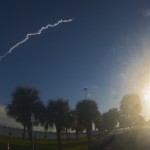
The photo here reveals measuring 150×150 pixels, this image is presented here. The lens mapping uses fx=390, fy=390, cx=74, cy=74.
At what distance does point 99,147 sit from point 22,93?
241 feet

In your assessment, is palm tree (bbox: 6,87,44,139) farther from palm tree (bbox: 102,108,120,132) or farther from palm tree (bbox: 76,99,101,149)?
palm tree (bbox: 102,108,120,132)

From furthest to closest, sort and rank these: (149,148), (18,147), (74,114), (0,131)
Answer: (0,131) → (74,114) → (18,147) → (149,148)

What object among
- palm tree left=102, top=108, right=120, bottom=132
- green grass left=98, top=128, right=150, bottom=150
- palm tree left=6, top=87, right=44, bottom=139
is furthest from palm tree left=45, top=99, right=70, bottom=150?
green grass left=98, top=128, right=150, bottom=150

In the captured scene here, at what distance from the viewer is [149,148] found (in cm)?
807

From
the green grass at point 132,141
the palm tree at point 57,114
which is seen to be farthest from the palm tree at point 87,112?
the green grass at point 132,141

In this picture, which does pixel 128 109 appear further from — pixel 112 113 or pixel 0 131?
pixel 0 131

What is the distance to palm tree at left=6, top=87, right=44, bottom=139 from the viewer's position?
79062 mm

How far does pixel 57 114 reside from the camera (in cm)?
7869

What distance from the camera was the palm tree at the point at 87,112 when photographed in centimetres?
8956

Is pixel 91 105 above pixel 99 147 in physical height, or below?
above

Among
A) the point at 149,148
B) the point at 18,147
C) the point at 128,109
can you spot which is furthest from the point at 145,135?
the point at 128,109

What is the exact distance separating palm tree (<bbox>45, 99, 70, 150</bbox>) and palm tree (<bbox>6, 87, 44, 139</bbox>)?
246 centimetres

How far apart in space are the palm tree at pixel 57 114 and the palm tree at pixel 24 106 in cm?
246

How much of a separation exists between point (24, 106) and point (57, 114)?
23.1 ft
